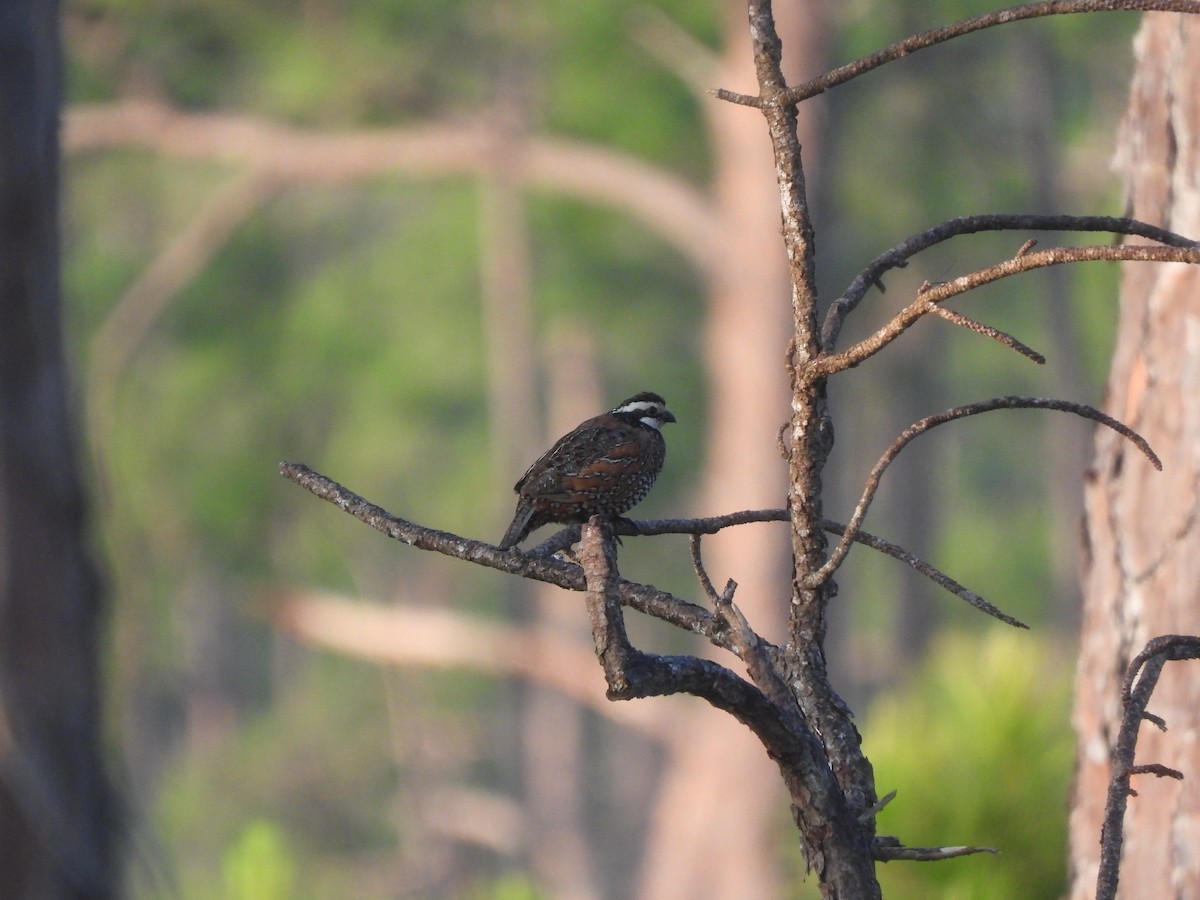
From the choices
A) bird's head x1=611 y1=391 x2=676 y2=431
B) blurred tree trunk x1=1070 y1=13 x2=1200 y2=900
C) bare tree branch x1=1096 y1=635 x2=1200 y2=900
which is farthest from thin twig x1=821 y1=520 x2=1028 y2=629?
bird's head x1=611 y1=391 x2=676 y2=431

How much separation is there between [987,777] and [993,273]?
421 cm

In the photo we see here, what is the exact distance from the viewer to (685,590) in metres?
36.1

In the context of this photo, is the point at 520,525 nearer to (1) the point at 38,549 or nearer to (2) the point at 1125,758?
(1) the point at 38,549

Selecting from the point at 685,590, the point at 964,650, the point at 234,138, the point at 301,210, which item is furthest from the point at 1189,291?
the point at 685,590

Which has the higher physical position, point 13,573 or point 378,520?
point 378,520

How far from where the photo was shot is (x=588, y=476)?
4.37 meters

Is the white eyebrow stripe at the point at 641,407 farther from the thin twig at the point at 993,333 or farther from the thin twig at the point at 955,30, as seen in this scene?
the thin twig at the point at 993,333

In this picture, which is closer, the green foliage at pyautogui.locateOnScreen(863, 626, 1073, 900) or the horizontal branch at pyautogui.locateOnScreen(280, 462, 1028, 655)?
the horizontal branch at pyautogui.locateOnScreen(280, 462, 1028, 655)

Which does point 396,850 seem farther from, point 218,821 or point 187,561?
point 187,561

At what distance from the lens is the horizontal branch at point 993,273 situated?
6.24 feet

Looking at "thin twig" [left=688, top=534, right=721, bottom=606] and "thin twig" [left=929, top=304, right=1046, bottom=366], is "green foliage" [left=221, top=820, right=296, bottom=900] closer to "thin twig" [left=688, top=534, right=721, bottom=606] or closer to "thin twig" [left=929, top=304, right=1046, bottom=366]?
"thin twig" [left=688, top=534, right=721, bottom=606]

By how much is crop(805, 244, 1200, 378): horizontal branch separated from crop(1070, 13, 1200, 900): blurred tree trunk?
2067mm

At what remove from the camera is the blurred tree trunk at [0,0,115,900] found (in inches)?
189

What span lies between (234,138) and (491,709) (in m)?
31.2
